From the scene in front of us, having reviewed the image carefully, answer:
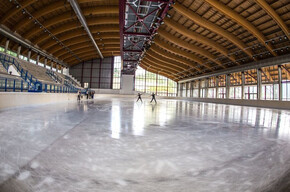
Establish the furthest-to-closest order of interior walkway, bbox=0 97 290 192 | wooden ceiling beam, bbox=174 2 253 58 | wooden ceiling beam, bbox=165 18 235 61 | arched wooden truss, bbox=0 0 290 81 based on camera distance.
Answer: wooden ceiling beam, bbox=165 18 235 61 < wooden ceiling beam, bbox=174 2 253 58 < arched wooden truss, bbox=0 0 290 81 < interior walkway, bbox=0 97 290 192

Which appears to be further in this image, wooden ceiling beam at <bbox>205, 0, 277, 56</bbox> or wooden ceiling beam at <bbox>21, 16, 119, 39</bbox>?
wooden ceiling beam at <bbox>21, 16, 119, 39</bbox>

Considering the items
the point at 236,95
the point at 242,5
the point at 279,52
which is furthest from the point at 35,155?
the point at 236,95

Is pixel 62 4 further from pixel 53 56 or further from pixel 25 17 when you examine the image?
pixel 53 56

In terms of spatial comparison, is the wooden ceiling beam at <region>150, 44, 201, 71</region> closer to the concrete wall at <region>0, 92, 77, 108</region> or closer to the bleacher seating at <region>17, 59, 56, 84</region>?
the bleacher seating at <region>17, 59, 56, 84</region>

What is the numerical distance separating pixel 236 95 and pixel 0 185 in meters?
47.6

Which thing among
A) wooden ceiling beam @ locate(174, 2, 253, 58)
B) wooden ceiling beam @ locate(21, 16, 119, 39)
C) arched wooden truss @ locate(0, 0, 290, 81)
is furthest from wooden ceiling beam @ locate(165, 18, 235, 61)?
wooden ceiling beam @ locate(21, 16, 119, 39)

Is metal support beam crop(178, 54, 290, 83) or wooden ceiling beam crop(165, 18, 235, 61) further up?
wooden ceiling beam crop(165, 18, 235, 61)

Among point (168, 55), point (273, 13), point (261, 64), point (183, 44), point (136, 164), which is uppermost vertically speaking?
point (183, 44)

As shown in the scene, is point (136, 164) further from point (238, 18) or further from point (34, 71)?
point (34, 71)

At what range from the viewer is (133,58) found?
95.6 ft

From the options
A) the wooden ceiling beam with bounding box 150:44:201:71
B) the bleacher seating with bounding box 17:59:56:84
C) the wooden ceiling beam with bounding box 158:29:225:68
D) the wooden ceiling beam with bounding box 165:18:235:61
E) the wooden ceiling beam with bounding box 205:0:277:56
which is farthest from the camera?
the wooden ceiling beam with bounding box 150:44:201:71

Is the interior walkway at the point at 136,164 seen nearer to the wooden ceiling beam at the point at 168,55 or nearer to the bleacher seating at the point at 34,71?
the bleacher seating at the point at 34,71

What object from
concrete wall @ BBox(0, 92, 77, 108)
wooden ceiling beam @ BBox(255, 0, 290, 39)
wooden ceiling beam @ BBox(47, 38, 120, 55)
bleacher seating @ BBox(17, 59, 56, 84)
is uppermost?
wooden ceiling beam @ BBox(47, 38, 120, 55)

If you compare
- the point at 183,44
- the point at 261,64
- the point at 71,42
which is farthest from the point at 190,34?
the point at 71,42
